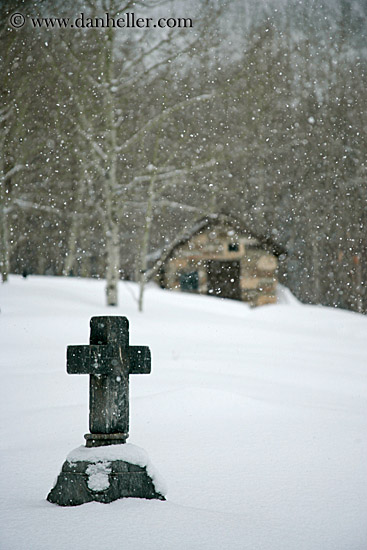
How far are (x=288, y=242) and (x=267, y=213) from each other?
6.12ft

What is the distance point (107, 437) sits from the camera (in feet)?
12.2

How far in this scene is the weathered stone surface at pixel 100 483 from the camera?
11.7 ft

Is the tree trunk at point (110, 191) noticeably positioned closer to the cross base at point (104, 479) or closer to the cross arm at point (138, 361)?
the cross arm at point (138, 361)

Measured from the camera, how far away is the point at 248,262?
70.6 ft

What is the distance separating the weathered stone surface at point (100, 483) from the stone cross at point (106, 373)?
0.19 meters

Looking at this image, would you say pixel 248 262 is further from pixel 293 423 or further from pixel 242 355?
pixel 293 423

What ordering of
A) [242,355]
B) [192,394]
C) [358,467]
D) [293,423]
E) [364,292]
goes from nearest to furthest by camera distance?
[358,467]
[293,423]
[192,394]
[242,355]
[364,292]

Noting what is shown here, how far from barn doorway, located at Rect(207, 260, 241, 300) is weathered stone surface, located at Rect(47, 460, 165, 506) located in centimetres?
1827

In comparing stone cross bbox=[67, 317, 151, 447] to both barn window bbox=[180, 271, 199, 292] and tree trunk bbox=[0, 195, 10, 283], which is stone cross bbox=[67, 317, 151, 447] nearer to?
tree trunk bbox=[0, 195, 10, 283]

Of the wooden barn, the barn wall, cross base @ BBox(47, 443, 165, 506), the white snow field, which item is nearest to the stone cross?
cross base @ BBox(47, 443, 165, 506)

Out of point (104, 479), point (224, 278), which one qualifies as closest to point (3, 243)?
point (224, 278)

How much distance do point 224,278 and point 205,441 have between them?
17.2 metres

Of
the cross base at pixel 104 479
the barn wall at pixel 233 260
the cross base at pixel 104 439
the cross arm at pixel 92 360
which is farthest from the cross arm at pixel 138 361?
the barn wall at pixel 233 260

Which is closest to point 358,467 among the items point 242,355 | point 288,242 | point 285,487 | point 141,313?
point 285,487
